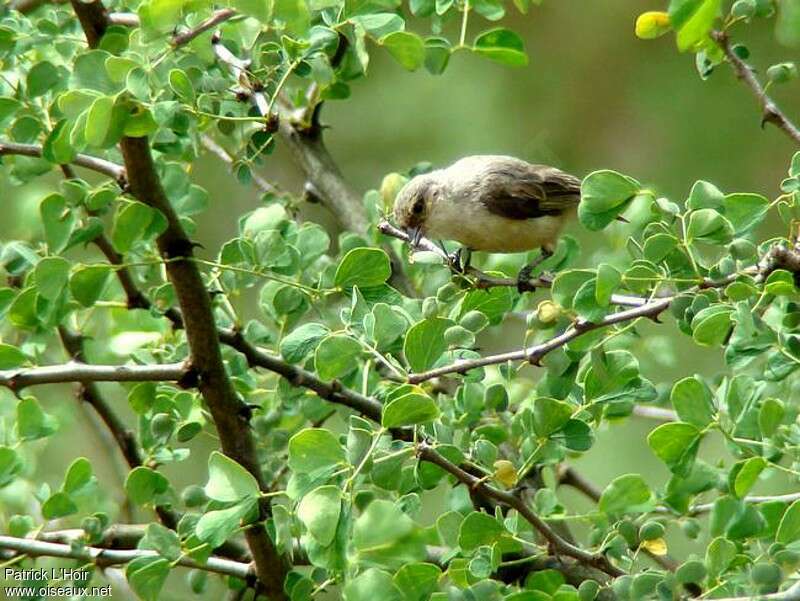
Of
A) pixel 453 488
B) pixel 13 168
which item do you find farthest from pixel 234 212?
pixel 453 488

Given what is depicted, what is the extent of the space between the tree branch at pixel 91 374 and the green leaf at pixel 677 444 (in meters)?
0.84

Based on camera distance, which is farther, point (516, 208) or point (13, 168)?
point (516, 208)

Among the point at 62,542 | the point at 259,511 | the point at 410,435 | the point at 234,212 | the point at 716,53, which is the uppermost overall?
the point at 716,53

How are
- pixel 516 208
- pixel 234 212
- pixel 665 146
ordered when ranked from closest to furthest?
pixel 516 208, pixel 234 212, pixel 665 146

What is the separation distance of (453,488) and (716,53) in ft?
2.88

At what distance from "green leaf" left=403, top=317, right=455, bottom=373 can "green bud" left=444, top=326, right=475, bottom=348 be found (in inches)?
4.5

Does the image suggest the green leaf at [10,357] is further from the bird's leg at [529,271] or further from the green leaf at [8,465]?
the bird's leg at [529,271]

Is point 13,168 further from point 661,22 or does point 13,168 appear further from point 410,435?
point 661,22

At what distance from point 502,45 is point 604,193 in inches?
28.7

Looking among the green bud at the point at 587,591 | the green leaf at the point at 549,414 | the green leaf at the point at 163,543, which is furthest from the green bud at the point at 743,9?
the green leaf at the point at 163,543

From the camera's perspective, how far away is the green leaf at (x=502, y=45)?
2.43 m

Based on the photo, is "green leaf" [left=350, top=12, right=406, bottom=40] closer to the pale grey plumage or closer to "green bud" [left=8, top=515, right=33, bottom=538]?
the pale grey plumage

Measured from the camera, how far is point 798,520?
163 cm

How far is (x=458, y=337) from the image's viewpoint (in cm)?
192
